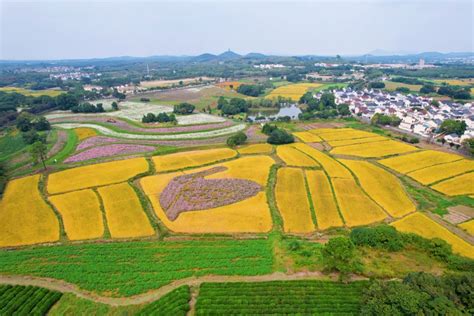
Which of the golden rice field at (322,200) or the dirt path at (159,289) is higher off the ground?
the golden rice field at (322,200)

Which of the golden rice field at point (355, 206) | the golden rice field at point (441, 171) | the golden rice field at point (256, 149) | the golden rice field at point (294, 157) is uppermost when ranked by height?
the golden rice field at point (256, 149)

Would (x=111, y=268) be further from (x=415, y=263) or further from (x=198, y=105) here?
(x=198, y=105)

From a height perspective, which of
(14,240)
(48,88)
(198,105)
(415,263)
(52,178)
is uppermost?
(48,88)

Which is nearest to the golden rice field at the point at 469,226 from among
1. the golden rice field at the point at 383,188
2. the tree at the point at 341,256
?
the golden rice field at the point at 383,188

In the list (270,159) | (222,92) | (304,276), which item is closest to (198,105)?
(222,92)

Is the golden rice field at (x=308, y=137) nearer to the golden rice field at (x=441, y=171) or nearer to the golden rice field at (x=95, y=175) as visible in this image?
the golden rice field at (x=441, y=171)

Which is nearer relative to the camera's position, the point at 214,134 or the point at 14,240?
the point at 14,240
